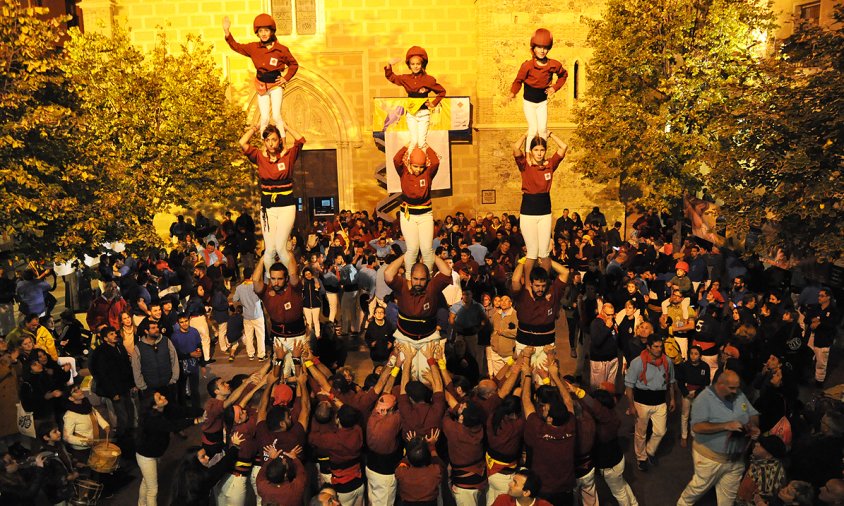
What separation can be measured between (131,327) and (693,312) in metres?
9.37

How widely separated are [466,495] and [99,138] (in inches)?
575

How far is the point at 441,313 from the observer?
1205 cm

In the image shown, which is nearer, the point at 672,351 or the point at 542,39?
the point at 542,39

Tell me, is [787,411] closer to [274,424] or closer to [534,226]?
[534,226]

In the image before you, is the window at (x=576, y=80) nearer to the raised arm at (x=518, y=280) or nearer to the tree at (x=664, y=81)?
the tree at (x=664, y=81)

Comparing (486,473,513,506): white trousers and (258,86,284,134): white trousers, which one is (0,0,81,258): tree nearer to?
(258,86,284,134): white trousers

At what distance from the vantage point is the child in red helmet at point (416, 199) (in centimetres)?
918

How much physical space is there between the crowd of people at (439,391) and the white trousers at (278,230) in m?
0.17

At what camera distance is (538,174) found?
29.6 ft

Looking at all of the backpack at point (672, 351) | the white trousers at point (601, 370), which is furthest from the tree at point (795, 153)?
the white trousers at point (601, 370)

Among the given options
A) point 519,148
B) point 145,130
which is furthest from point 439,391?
point 145,130

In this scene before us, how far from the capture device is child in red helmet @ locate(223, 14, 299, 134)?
9.54 meters

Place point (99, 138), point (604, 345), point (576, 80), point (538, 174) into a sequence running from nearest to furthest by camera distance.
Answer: point (538, 174)
point (604, 345)
point (99, 138)
point (576, 80)

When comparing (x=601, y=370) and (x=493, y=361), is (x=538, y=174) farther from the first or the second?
(x=493, y=361)
